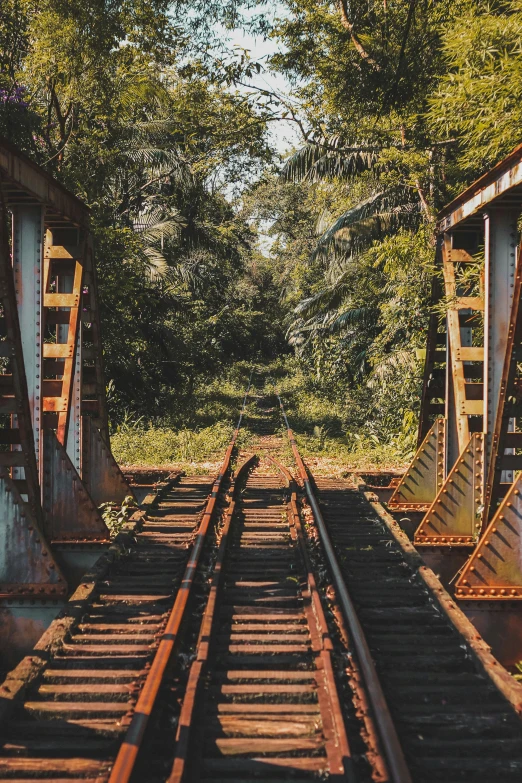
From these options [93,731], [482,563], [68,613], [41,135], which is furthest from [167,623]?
[41,135]

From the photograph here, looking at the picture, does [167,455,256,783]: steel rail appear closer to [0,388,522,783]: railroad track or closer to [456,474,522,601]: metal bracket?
[0,388,522,783]: railroad track

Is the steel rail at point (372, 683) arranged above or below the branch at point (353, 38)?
below

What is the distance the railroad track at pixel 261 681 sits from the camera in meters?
3.81

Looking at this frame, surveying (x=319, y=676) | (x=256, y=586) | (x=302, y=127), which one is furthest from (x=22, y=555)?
(x=302, y=127)

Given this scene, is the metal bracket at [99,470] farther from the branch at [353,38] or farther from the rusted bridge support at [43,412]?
the branch at [353,38]

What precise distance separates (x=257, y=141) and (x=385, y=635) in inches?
467

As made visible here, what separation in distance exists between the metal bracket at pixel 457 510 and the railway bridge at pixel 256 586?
0.9 inches

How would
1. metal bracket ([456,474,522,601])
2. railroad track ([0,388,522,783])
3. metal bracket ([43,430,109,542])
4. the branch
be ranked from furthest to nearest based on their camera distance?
the branch, metal bracket ([43,430,109,542]), metal bracket ([456,474,522,601]), railroad track ([0,388,522,783])

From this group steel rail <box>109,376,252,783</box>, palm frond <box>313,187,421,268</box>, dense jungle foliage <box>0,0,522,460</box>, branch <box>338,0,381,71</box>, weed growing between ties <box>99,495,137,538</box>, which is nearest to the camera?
steel rail <box>109,376,252,783</box>

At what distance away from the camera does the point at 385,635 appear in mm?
5465

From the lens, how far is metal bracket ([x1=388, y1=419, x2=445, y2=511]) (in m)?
9.07

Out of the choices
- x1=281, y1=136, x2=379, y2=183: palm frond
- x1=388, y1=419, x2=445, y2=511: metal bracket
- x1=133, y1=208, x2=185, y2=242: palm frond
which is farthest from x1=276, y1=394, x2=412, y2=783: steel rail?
x1=133, y1=208, x2=185, y2=242: palm frond

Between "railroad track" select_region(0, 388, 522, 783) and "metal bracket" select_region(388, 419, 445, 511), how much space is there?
178 cm

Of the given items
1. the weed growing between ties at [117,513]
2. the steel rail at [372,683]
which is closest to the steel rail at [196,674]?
the steel rail at [372,683]
